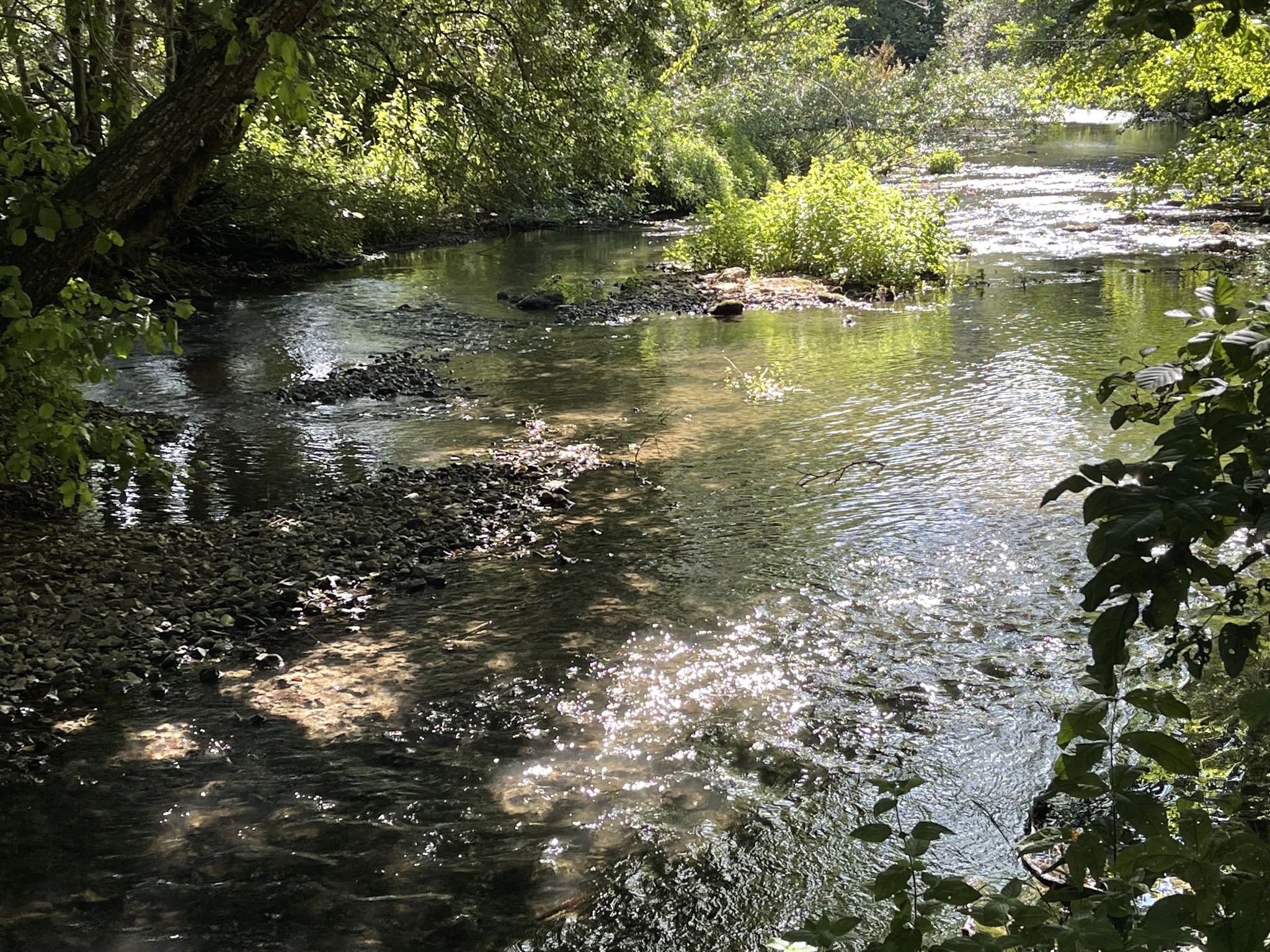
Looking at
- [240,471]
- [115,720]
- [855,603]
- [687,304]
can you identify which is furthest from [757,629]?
[687,304]

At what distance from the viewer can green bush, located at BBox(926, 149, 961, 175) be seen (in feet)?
116

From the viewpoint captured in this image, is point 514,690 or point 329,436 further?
point 329,436

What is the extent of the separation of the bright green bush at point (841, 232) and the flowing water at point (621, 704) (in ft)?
23.0

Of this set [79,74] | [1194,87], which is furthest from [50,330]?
[1194,87]

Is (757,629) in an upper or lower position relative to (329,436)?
lower

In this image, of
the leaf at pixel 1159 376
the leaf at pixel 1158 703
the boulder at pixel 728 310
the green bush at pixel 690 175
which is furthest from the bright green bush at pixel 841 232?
the leaf at pixel 1158 703

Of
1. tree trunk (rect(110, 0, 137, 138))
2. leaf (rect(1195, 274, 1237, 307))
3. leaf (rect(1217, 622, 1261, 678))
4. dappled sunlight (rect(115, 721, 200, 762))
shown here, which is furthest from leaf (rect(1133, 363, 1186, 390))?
tree trunk (rect(110, 0, 137, 138))

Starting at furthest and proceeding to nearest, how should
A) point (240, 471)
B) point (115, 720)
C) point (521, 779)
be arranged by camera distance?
point (240, 471) < point (115, 720) < point (521, 779)

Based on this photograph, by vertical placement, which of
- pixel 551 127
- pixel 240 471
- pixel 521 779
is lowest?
pixel 521 779

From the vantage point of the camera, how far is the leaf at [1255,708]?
6.21 feet

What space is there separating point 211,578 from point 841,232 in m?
14.7

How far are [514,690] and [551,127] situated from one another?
28.1 feet

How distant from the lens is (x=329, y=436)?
33.0ft

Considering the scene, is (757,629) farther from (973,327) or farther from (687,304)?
(687,304)
